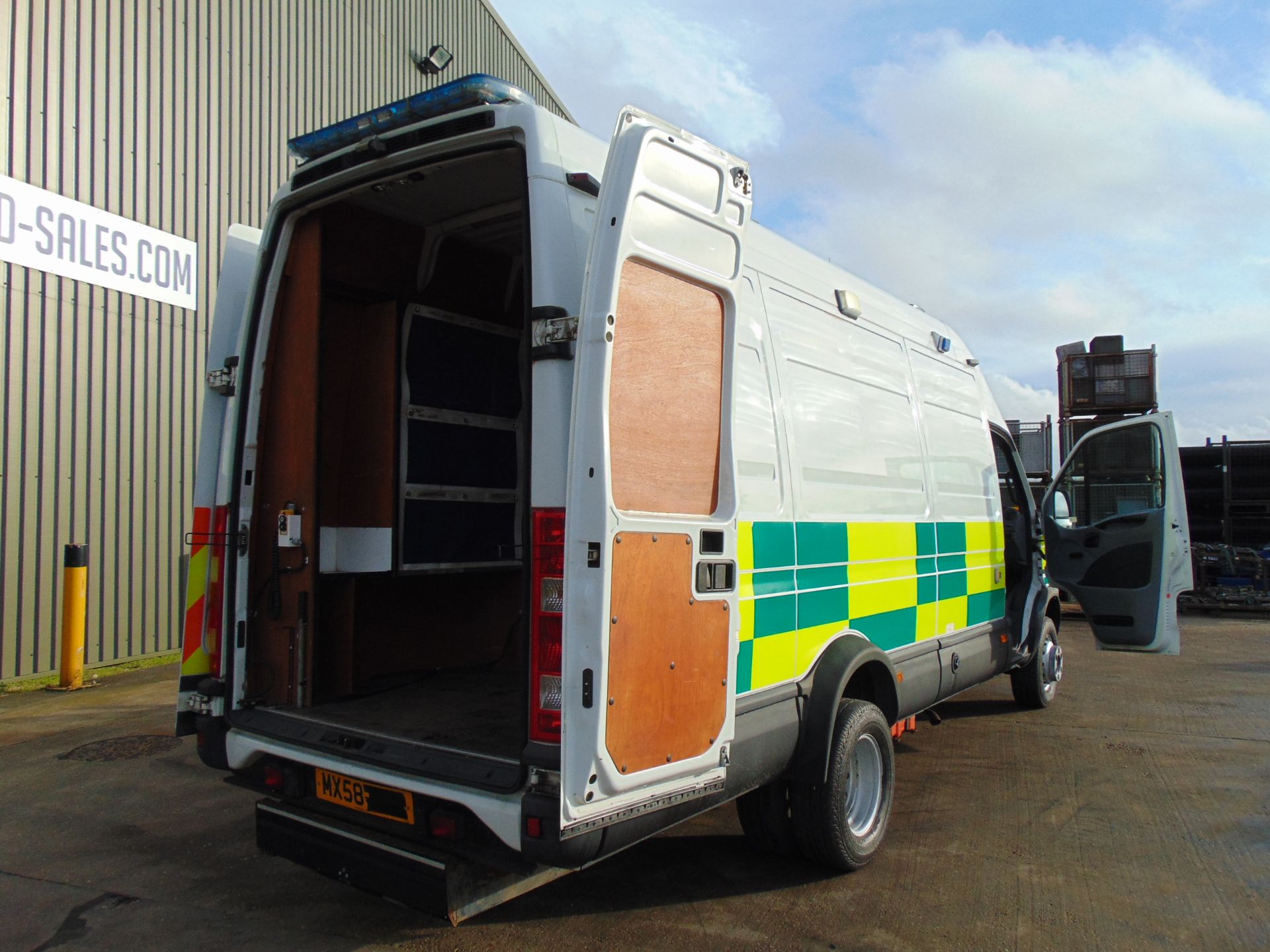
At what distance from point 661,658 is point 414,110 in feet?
6.23

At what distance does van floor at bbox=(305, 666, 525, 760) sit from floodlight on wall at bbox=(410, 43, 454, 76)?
9.16 m

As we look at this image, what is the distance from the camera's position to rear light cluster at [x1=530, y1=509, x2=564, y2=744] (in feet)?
8.16

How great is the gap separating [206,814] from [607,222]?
353cm

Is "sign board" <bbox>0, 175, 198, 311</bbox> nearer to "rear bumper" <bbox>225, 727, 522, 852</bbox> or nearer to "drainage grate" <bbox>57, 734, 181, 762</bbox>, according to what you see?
"drainage grate" <bbox>57, 734, 181, 762</bbox>

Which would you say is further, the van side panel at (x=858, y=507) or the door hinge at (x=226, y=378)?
the door hinge at (x=226, y=378)

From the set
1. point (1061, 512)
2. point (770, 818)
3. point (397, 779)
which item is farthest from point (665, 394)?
point (1061, 512)

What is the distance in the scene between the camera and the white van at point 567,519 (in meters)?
2.50

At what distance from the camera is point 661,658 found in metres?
2.54

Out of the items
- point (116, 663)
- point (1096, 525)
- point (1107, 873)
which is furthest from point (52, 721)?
point (1096, 525)

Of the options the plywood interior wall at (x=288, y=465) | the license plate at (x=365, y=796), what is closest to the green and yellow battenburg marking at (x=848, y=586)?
the license plate at (x=365, y=796)

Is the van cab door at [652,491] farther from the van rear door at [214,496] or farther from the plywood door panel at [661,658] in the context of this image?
the van rear door at [214,496]

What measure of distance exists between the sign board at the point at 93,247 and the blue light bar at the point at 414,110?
4.86 meters

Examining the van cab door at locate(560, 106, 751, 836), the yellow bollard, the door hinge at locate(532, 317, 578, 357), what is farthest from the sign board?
the van cab door at locate(560, 106, 751, 836)

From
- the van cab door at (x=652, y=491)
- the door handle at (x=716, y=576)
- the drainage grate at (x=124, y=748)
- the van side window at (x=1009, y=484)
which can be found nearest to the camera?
the van cab door at (x=652, y=491)
